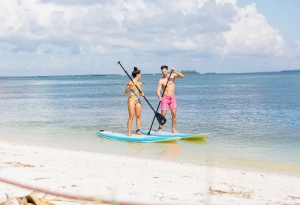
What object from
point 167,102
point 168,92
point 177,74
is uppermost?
point 177,74

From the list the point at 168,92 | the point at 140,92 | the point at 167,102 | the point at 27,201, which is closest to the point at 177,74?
the point at 168,92

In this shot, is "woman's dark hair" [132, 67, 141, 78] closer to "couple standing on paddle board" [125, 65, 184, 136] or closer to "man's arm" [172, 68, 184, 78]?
"couple standing on paddle board" [125, 65, 184, 136]

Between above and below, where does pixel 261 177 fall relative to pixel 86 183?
below

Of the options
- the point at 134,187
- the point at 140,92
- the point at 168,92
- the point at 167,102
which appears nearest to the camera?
the point at 134,187

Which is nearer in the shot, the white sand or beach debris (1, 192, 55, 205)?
beach debris (1, 192, 55, 205)

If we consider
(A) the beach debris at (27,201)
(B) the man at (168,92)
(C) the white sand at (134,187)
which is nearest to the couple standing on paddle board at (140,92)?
(B) the man at (168,92)

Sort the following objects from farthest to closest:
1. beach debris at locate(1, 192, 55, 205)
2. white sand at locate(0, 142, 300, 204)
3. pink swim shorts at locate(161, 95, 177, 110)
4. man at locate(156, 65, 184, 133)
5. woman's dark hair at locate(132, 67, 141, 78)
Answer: pink swim shorts at locate(161, 95, 177, 110) → man at locate(156, 65, 184, 133) → woman's dark hair at locate(132, 67, 141, 78) → white sand at locate(0, 142, 300, 204) → beach debris at locate(1, 192, 55, 205)

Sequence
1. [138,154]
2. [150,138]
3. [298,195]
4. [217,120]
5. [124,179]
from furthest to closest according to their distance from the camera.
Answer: [217,120]
[150,138]
[138,154]
[124,179]
[298,195]

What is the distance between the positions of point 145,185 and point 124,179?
0.48 meters

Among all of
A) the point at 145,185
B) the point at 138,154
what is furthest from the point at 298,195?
the point at 138,154

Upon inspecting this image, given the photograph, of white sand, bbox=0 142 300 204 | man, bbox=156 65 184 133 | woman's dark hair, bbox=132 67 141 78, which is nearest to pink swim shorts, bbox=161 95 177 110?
man, bbox=156 65 184 133

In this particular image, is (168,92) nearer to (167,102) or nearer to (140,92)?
(167,102)

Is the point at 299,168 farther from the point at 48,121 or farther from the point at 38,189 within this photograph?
the point at 48,121

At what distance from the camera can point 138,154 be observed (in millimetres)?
9516
